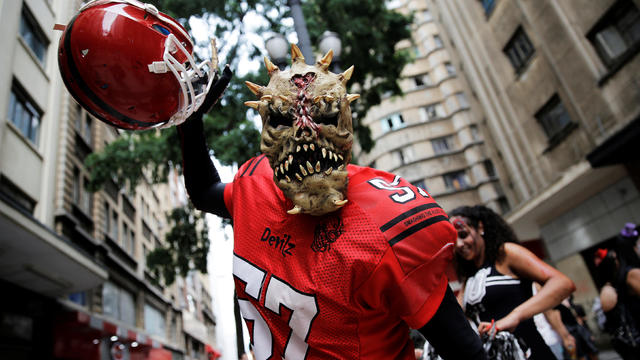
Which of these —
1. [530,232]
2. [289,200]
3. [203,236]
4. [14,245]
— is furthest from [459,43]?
[289,200]

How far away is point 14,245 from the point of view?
785 cm

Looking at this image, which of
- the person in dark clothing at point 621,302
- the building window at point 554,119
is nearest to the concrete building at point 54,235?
the person in dark clothing at point 621,302

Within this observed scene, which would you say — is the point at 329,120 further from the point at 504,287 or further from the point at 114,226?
the point at 114,226

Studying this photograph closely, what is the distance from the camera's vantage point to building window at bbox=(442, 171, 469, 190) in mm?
28734

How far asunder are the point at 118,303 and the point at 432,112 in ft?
74.9

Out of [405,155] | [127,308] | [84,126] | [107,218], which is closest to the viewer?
[84,126]

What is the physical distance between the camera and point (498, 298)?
9.48ft

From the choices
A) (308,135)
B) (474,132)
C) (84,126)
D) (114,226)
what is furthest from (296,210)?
(474,132)

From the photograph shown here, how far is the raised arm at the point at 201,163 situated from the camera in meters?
1.78

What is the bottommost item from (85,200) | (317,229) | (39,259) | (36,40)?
(317,229)

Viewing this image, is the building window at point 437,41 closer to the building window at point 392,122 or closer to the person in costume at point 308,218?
the building window at point 392,122

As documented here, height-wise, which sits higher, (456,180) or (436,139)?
(436,139)

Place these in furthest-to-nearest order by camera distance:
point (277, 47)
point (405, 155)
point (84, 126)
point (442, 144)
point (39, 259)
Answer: point (442, 144)
point (405, 155)
point (84, 126)
point (39, 259)
point (277, 47)

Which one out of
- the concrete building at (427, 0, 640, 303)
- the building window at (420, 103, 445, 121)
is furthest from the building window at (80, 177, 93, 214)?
the building window at (420, 103, 445, 121)
